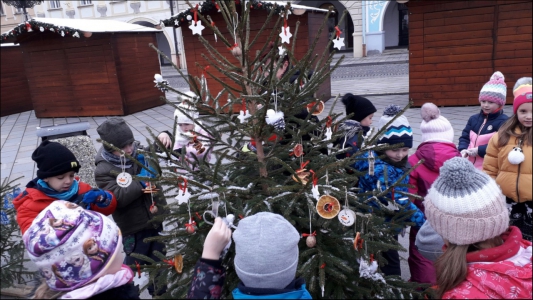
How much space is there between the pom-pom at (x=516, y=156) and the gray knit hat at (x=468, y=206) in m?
0.91

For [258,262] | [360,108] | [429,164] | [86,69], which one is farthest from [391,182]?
[86,69]

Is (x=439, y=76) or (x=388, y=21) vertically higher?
(x=388, y=21)

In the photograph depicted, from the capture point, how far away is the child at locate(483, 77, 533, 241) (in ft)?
7.17

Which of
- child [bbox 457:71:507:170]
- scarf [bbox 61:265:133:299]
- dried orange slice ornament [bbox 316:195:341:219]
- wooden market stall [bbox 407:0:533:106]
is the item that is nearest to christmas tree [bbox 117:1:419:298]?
dried orange slice ornament [bbox 316:195:341:219]

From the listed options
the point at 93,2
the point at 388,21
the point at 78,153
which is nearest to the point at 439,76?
the point at 78,153

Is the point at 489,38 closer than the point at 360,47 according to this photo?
Yes

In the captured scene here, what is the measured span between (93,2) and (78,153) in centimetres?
3116

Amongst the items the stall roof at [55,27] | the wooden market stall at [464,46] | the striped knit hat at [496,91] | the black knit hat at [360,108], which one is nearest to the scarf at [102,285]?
the black knit hat at [360,108]

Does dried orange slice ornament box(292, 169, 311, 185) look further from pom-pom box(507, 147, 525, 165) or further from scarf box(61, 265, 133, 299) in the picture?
pom-pom box(507, 147, 525, 165)

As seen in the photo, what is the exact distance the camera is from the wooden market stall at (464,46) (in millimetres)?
8945

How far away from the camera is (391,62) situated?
65.5ft

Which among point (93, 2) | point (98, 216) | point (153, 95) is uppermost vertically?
point (93, 2)

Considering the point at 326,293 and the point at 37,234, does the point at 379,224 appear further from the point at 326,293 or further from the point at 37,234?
the point at 37,234

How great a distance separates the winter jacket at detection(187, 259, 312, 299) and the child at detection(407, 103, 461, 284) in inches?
63.5
